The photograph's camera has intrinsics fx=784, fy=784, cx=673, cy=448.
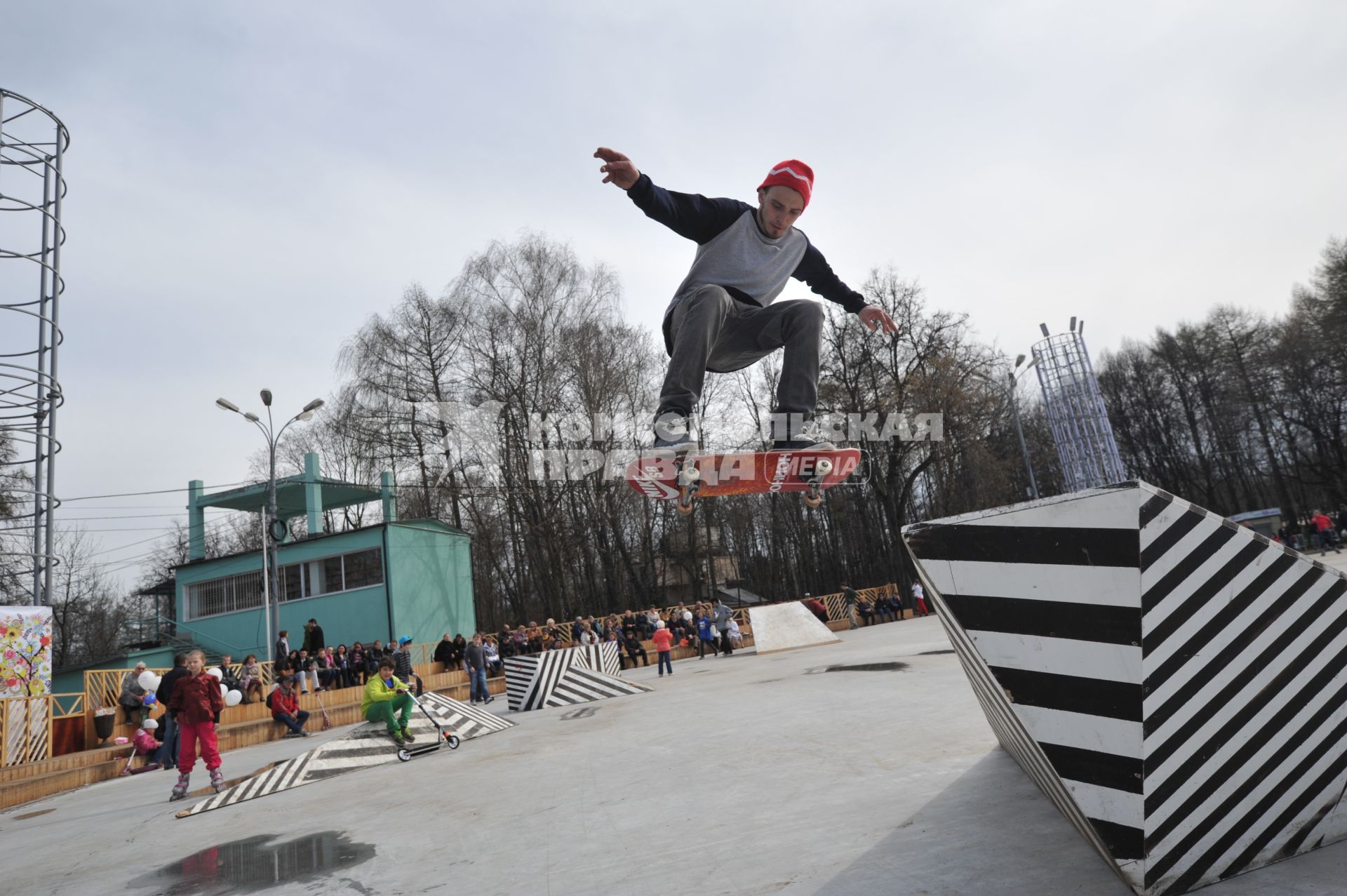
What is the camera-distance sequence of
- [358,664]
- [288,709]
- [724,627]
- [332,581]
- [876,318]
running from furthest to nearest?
1. [332,581]
2. [724,627]
3. [358,664]
4. [288,709]
5. [876,318]

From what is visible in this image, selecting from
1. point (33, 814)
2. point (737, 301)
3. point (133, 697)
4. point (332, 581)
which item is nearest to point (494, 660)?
point (133, 697)

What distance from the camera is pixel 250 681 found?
16.5 meters

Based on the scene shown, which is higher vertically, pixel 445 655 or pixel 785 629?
pixel 445 655

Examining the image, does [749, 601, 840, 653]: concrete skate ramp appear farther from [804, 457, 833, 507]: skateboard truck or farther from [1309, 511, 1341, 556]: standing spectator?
[1309, 511, 1341, 556]: standing spectator

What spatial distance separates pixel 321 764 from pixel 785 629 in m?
14.1

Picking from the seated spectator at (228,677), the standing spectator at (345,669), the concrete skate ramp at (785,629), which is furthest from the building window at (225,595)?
the concrete skate ramp at (785,629)

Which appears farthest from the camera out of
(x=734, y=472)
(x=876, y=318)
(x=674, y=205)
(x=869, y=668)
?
(x=869, y=668)

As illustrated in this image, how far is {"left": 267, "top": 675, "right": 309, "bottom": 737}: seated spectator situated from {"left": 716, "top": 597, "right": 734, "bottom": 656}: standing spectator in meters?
10.7

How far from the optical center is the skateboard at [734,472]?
548 centimetres

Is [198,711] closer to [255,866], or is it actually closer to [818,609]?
[255,866]

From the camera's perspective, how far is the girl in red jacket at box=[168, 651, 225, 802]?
8016 mm

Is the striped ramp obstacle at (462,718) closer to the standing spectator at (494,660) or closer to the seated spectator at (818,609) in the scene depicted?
the standing spectator at (494,660)

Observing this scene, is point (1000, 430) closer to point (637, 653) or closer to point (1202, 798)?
point (637, 653)

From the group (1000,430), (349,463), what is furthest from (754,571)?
(349,463)
